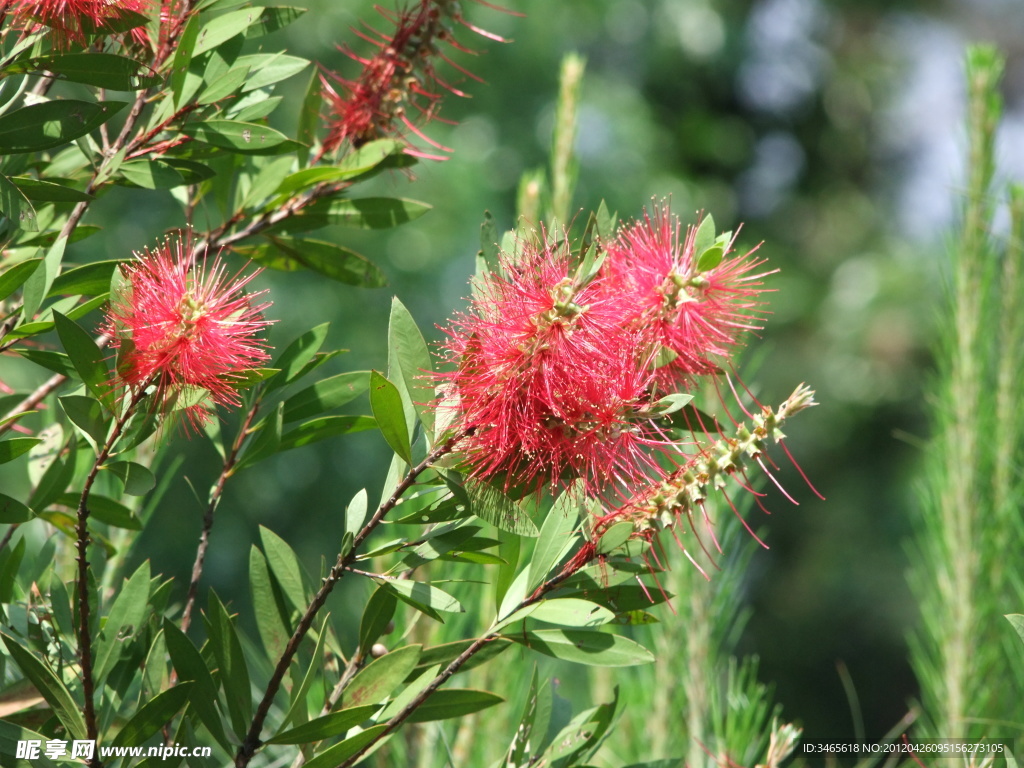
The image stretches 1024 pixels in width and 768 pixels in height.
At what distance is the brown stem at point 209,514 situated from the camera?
0.50 m

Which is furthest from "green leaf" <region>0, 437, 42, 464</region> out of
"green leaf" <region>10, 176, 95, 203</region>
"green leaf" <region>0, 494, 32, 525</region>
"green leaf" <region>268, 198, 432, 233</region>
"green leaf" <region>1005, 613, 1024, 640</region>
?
"green leaf" <region>1005, 613, 1024, 640</region>

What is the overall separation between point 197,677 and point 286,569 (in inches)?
3.1

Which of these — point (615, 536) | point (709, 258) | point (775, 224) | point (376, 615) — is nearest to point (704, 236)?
point (709, 258)

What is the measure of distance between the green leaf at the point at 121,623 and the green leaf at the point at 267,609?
0.17 ft

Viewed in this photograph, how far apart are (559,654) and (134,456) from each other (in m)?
0.38

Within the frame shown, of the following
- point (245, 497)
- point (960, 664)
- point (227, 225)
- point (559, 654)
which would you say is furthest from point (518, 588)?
point (245, 497)

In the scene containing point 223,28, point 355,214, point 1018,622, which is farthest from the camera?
point 355,214

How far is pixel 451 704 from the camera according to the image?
1.55 feet

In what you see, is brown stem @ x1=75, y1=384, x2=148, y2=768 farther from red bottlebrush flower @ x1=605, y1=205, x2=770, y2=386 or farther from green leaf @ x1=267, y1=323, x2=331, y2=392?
red bottlebrush flower @ x1=605, y1=205, x2=770, y2=386

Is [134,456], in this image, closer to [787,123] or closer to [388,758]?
[388,758]

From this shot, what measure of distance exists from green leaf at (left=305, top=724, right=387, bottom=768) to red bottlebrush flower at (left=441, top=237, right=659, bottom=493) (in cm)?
12

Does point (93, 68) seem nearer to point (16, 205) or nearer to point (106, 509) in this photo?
point (16, 205)

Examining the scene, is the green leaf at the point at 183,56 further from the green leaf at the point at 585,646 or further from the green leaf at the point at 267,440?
the green leaf at the point at 585,646

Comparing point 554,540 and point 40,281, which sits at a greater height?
point 40,281
